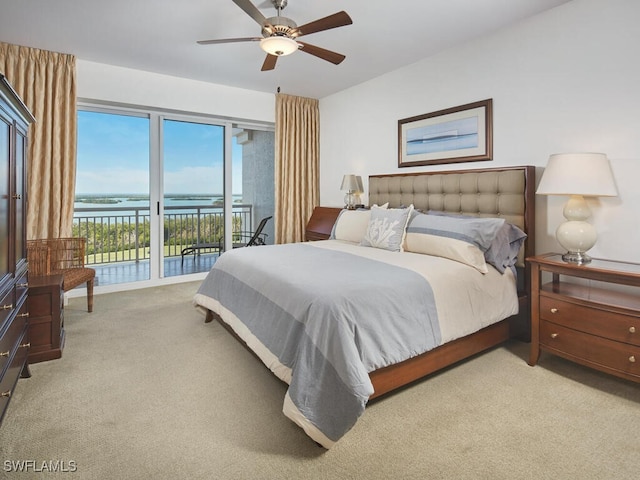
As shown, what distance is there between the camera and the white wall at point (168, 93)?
387cm

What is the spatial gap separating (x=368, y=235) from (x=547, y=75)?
1.89 m

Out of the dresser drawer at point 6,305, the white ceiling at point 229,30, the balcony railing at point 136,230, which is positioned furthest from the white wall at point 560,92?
the dresser drawer at point 6,305

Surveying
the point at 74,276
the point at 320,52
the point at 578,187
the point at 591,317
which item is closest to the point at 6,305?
the point at 74,276

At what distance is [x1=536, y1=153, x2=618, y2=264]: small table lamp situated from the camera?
2.24 m

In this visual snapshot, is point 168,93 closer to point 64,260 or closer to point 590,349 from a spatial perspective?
point 64,260

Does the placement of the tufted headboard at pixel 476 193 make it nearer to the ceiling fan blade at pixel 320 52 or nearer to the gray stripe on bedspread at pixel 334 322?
the gray stripe on bedspread at pixel 334 322

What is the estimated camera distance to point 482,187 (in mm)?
3100

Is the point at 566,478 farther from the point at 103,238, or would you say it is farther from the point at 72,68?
the point at 103,238

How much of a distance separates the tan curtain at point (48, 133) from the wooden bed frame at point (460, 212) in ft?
11.0

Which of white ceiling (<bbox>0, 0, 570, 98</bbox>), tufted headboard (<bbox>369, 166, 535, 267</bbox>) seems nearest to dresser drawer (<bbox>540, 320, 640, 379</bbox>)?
tufted headboard (<bbox>369, 166, 535, 267</bbox>)

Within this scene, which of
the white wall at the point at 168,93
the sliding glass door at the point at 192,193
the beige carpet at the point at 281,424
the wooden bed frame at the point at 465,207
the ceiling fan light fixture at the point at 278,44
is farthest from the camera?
the sliding glass door at the point at 192,193

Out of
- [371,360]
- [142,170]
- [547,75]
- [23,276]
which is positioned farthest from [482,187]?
[142,170]

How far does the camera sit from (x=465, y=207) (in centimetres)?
325

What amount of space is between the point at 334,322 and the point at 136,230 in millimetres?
4815
